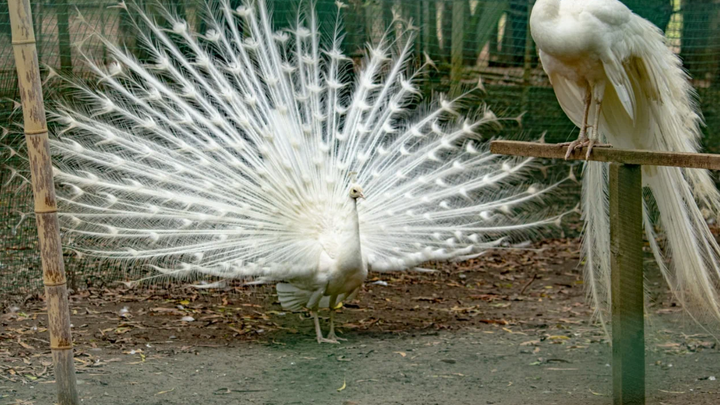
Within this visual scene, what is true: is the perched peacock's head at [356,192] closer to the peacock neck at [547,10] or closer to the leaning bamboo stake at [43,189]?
the peacock neck at [547,10]

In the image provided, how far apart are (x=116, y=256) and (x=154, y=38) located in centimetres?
137

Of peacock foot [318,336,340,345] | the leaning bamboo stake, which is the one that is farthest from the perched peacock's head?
the leaning bamboo stake

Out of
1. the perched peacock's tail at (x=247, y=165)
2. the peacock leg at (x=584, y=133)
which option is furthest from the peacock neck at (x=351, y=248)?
the peacock leg at (x=584, y=133)

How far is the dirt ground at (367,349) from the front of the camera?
13.4ft

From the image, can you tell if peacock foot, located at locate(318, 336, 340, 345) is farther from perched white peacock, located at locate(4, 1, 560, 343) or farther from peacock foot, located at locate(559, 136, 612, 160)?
peacock foot, located at locate(559, 136, 612, 160)

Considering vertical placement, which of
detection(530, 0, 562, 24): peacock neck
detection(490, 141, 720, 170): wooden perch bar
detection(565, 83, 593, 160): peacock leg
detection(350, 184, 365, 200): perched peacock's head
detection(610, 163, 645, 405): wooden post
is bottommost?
detection(610, 163, 645, 405): wooden post

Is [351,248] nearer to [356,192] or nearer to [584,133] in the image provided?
[356,192]

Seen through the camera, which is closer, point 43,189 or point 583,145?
point 43,189

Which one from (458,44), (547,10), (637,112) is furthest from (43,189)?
(458,44)

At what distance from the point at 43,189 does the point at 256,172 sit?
1905mm

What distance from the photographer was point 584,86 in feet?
12.9

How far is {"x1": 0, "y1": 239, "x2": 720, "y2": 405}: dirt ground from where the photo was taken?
4.08 metres

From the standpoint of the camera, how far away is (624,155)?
137 inches

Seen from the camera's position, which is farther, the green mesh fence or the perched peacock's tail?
the green mesh fence
